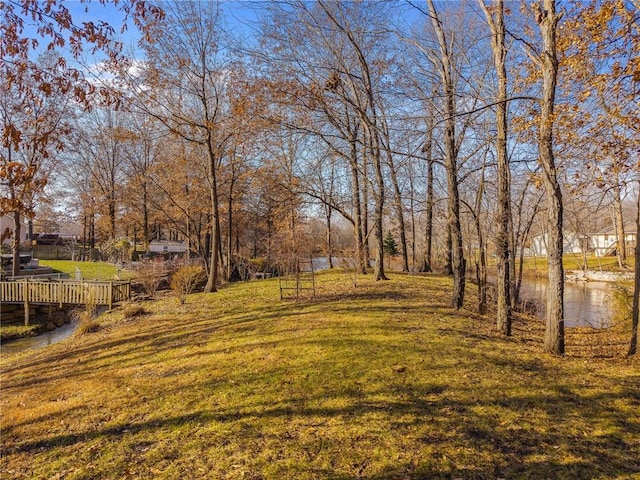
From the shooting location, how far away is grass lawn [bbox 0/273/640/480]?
3.13m

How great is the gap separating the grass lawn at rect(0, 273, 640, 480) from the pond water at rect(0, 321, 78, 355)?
4475 mm

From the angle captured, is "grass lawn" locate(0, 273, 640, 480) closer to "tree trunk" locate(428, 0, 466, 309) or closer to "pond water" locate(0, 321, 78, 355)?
"tree trunk" locate(428, 0, 466, 309)

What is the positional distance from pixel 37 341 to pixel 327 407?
11852 millimetres

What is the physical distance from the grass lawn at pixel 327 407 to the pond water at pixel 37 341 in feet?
14.7

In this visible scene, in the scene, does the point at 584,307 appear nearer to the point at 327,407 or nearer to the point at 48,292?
the point at 327,407

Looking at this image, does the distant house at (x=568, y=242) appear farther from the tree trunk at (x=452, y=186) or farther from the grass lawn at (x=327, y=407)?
the grass lawn at (x=327, y=407)

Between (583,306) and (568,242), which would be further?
(583,306)

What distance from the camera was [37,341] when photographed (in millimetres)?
11859

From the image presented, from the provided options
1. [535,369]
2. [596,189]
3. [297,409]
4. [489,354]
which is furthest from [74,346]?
[596,189]

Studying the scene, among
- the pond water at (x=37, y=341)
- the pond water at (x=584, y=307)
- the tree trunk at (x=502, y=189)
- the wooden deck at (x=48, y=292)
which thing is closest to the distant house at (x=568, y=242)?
the tree trunk at (x=502, y=189)

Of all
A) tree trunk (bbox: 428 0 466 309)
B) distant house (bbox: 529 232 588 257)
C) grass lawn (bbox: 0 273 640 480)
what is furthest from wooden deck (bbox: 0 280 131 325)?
distant house (bbox: 529 232 588 257)

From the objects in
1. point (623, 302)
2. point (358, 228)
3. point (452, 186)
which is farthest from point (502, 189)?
point (358, 228)

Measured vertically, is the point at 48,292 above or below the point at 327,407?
above

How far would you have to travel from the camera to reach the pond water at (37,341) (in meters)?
11.0
